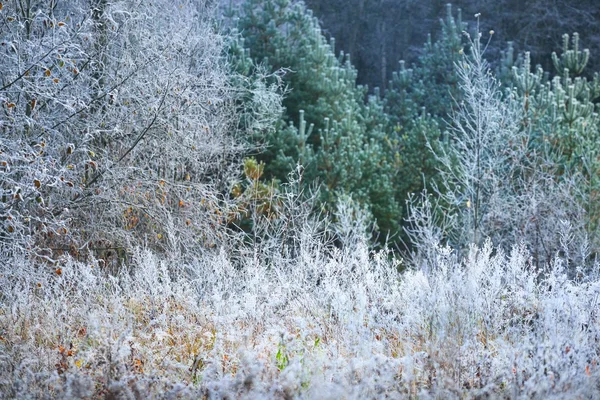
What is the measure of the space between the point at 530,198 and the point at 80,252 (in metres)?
6.74

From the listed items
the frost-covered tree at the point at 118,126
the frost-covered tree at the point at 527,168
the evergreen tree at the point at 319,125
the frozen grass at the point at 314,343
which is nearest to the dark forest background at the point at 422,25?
the frost-covered tree at the point at 527,168

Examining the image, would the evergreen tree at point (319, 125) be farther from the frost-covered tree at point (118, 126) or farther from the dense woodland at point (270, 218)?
the frost-covered tree at point (118, 126)

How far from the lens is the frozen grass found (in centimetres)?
406

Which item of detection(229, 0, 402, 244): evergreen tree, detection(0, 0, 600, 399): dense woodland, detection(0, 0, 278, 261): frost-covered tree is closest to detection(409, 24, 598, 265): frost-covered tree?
detection(0, 0, 600, 399): dense woodland

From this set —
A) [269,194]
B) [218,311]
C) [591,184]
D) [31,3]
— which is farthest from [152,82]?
[591,184]

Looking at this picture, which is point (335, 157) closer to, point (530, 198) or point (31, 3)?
point (530, 198)

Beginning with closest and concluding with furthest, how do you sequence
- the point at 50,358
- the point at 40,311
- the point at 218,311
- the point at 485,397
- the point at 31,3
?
the point at 485,397 → the point at 50,358 → the point at 218,311 → the point at 40,311 → the point at 31,3

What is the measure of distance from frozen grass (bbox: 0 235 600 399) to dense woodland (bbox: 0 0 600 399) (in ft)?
0.08

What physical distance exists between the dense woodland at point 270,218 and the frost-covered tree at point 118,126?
0.16ft

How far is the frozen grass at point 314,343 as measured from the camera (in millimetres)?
4062

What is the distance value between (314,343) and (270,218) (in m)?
6.71

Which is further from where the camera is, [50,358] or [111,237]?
[111,237]

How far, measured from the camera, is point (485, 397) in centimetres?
412

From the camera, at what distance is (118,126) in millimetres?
8469
